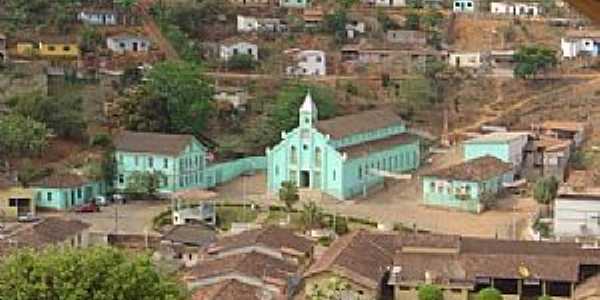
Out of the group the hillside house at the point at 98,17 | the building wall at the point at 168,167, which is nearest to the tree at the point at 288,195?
the building wall at the point at 168,167

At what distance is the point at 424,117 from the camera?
19.5 meters

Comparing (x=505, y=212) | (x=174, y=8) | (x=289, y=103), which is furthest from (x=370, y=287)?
(x=174, y=8)

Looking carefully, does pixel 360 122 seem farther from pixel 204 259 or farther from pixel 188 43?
pixel 204 259

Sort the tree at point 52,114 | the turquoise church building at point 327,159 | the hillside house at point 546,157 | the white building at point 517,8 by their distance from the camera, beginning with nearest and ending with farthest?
the turquoise church building at point 327,159 → the hillside house at point 546,157 → the tree at point 52,114 → the white building at point 517,8

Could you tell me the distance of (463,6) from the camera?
2408 cm

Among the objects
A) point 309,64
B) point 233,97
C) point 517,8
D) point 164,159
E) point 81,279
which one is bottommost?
point 164,159

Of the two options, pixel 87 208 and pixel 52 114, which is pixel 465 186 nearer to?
pixel 87 208

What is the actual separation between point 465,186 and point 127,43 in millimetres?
8709

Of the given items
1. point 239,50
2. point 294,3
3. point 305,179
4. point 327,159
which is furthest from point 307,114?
point 294,3

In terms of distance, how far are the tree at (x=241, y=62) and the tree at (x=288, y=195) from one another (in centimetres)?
614

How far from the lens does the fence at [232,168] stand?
16719mm

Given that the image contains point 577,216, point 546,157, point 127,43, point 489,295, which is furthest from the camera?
point 127,43

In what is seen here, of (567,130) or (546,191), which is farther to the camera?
(567,130)

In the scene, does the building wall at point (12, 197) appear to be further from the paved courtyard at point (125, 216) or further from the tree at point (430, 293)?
the tree at point (430, 293)
